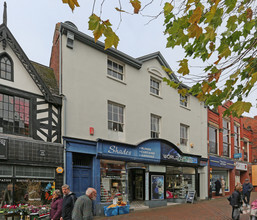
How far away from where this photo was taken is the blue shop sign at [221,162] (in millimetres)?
23891

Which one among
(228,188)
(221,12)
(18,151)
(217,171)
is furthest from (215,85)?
(228,188)

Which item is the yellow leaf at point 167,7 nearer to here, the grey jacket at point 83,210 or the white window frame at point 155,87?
the grey jacket at point 83,210

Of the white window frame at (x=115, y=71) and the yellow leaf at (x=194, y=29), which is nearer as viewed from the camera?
the yellow leaf at (x=194, y=29)

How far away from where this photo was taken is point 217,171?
1011 inches

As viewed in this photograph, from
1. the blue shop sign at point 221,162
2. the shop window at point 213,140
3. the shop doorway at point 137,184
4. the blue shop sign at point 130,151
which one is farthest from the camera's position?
the shop window at point 213,140

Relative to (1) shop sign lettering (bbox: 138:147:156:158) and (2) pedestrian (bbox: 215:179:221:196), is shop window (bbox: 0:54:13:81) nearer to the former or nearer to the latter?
(1) shop sign lettering (bbox: 138:147:156:158)

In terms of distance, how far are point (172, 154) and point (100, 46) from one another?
853cm

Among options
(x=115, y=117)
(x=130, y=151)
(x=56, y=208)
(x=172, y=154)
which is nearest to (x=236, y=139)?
(x=172, y=154)

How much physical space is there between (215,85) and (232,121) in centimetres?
2397

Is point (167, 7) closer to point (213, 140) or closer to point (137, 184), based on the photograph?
point (137, 184)

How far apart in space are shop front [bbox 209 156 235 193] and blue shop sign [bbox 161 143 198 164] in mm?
4535

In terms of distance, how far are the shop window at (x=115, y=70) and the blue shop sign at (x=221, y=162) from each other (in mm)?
11910

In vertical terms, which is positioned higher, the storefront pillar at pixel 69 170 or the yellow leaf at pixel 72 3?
the yellow leaf at pixel 72 3

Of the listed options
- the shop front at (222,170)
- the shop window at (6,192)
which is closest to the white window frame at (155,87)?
the shop front at (222,170)
